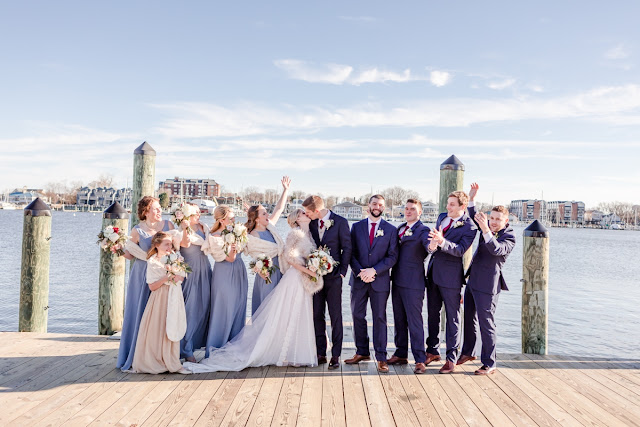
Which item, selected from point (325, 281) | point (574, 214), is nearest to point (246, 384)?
point (325, 281)

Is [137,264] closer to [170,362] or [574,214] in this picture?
[170,362]

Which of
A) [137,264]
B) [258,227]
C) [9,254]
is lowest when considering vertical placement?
[9,254]

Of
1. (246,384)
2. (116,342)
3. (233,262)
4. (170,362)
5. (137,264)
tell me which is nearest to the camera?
(246,384)

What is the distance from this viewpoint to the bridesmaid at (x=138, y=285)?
5.43 m

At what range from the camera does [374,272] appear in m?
5.50

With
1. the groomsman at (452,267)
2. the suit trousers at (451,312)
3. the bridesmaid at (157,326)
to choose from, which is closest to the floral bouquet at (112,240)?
the bridesmaid at (157,326)

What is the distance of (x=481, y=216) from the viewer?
5.38m

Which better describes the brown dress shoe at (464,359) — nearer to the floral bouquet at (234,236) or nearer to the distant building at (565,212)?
the floral bouquet at (234,236)

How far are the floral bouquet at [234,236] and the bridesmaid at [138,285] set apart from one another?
2.76ft

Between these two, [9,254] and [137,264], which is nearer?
[137,264]

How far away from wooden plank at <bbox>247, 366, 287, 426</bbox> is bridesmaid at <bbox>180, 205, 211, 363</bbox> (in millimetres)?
1070

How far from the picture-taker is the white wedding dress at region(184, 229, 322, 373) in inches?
217

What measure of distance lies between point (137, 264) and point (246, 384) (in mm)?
1970

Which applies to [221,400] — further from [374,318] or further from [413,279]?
[413,279]
